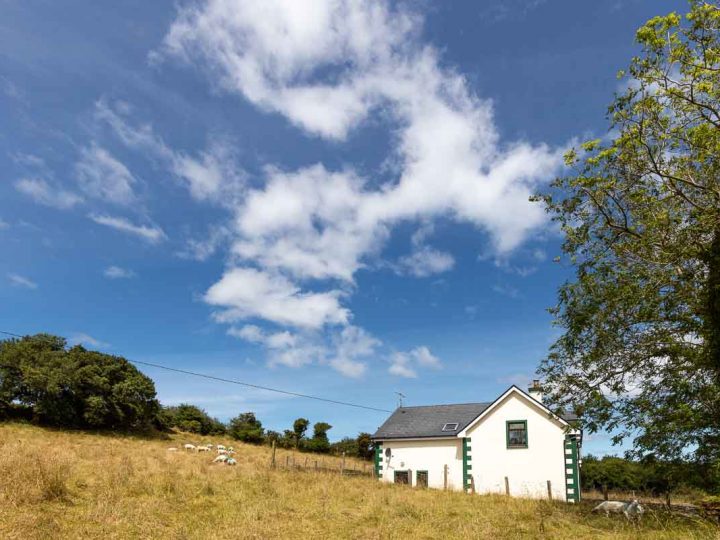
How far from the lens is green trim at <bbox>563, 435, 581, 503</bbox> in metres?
24.5

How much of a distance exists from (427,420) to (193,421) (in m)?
31.2

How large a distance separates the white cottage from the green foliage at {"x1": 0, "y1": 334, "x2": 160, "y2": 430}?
2397cm

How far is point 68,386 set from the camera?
38344 millimetres

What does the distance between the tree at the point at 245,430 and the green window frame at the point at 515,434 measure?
33.0 metres

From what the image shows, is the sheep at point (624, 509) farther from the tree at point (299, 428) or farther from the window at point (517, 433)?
the tree at point (299, 428)

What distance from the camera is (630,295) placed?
1364 centimetres

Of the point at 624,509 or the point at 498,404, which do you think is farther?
the point at 498,404

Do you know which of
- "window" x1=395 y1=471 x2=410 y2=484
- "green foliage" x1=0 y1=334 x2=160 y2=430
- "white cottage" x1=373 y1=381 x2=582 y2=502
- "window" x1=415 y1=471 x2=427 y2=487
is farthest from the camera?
"green foliage" x1=0 y1=334 x2=160 y2=430

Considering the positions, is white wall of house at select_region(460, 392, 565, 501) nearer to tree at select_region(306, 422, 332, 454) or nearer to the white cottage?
the white cottage

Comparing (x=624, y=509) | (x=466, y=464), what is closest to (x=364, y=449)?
(x=466, y=464)

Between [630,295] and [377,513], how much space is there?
10.2 meters

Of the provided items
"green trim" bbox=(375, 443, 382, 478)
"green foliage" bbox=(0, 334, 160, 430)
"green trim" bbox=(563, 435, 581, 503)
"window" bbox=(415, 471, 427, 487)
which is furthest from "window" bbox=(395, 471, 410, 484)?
"green foliage" bbox=(0, 334, 160, 430)

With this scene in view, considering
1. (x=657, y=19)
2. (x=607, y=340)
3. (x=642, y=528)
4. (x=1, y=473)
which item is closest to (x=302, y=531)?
(x=1, y=473)

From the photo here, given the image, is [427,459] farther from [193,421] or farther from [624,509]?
[193,421]
